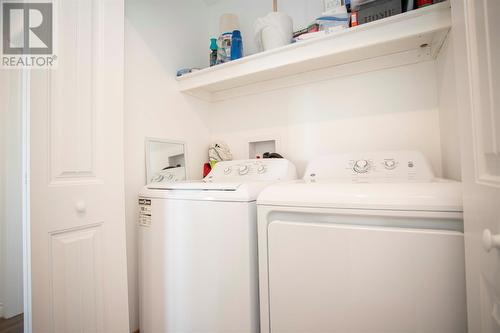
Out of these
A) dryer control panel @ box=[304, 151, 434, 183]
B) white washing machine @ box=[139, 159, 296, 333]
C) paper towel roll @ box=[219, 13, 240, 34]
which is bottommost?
white washing machine @ box=[139, 159, 296, 333]

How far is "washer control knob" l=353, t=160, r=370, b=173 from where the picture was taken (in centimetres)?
116

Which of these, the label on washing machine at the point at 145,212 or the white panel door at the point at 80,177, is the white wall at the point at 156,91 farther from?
Answer: the white panel door at the point at 80,177

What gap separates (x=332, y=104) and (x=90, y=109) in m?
1.37

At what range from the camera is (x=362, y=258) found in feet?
2.56

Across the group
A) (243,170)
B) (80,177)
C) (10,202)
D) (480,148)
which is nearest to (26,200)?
(80,177)

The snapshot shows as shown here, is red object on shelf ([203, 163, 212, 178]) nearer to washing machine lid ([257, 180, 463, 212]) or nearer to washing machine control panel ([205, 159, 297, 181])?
washing machine control panel ([205, 159, 297, 181])

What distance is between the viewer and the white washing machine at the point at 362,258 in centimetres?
70

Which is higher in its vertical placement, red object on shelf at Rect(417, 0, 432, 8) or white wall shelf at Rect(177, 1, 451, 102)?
red object on shelf at Rect(417, 0, 432, 8)

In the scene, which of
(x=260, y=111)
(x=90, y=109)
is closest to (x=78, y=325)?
(x=90, y=109)

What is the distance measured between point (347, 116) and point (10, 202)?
6.16 feet

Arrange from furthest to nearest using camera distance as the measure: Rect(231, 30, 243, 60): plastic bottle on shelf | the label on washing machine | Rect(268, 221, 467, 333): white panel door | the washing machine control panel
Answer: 1. Rect(231, 30, 243, 60): plastic bottle on shelf
2. the washing machine control panel
3. the label on washing machine
4. Rect(268, 221, 467, 333): white panel door

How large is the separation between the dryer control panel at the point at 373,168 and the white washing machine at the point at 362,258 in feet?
0.73

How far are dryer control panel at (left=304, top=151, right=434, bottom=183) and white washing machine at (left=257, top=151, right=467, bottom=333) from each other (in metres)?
0.22

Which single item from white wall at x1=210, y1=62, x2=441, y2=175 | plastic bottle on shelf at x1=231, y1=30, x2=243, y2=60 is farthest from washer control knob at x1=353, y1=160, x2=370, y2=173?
plastic bottle on shelf at x1=231, y1=30, x2=243, y2=60
